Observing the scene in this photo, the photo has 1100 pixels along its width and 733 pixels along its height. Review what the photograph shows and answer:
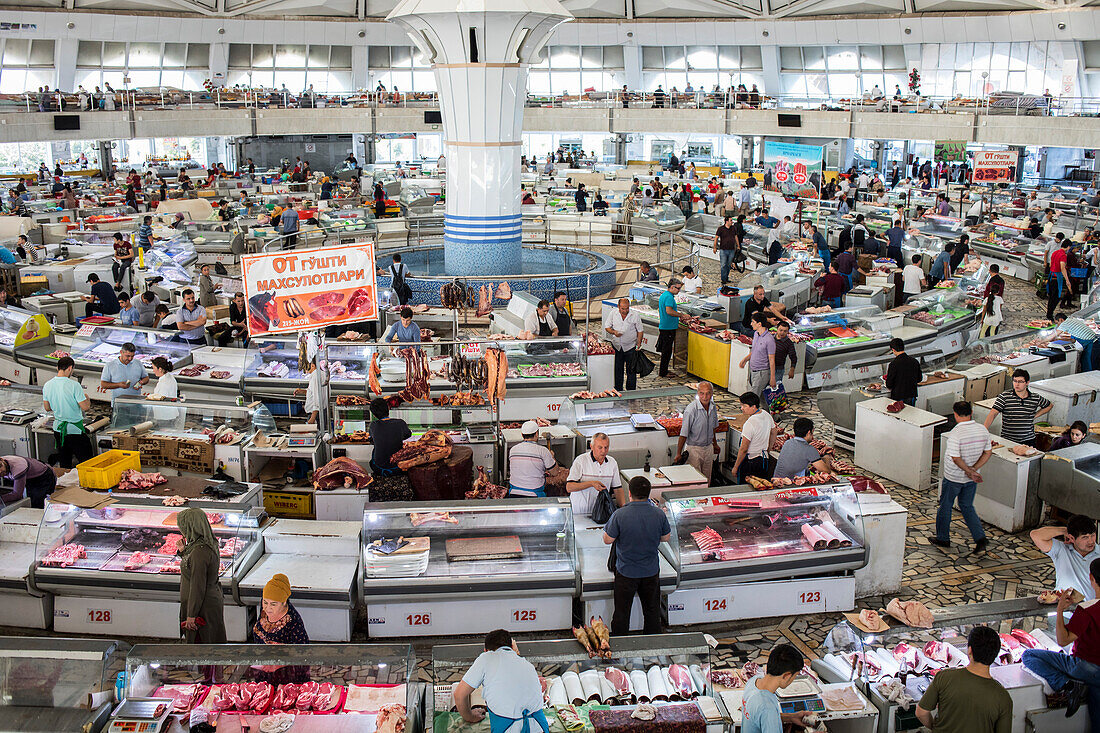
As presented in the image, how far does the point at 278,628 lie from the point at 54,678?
4.47ft

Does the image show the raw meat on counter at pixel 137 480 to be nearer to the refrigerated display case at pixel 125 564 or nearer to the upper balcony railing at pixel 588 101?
the refrigerated display case at pixel 125 564

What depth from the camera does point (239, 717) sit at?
19.1ft

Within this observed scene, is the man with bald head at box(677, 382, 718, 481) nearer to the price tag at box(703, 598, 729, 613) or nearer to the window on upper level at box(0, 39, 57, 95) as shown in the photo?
the price tag at box(703, 598, 729, 613)

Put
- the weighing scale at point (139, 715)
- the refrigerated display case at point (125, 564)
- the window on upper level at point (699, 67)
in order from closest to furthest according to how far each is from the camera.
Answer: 1. the weighing scale at point (139, 715)
2. the refrigerated display case at point (125, 564)
3. the window on upper level at point (699, 67)

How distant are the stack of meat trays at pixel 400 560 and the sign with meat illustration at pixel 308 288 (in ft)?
9.47

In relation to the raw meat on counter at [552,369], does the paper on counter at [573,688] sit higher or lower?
lower

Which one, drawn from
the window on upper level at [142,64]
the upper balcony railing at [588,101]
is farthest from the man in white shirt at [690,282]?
the window on upper level at [142,64]

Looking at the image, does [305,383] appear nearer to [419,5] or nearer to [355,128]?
[419,5]

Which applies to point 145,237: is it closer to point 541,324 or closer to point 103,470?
point 541,324

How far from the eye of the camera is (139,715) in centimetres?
574

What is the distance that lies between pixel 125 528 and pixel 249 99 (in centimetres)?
2849

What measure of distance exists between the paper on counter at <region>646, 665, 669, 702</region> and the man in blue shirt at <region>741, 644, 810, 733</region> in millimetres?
771

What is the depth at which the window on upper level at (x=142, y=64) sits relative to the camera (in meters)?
38.2

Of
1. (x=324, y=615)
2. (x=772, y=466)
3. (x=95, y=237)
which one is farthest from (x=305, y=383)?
(x=95, y=237)
